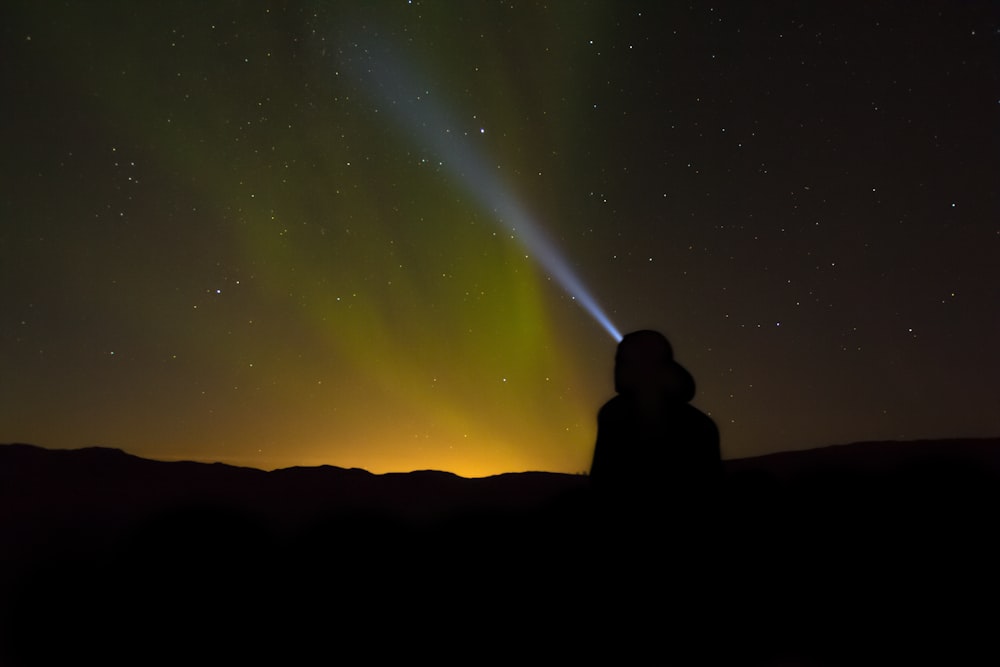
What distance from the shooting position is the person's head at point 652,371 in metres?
4.54

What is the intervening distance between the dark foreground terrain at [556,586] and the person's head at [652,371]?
2.46ft

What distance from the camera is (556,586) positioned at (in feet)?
17.3

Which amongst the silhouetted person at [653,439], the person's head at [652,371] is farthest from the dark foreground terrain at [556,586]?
the person's head at [652,371]

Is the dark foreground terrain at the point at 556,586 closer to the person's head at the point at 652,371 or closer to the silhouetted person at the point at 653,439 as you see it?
the silhouetted person at the point at 653,439

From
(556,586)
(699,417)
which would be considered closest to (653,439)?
(699,417)

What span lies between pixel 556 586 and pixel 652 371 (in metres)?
2.05

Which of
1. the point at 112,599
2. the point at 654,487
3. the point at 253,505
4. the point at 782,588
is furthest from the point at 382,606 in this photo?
the point at 253,505

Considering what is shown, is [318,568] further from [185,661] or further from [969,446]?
[969,446]

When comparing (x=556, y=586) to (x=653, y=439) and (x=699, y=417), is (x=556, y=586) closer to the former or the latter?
(x=653, y=439)

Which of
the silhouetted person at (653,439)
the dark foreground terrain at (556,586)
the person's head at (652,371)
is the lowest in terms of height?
the dark foreground terrain at (556,586)

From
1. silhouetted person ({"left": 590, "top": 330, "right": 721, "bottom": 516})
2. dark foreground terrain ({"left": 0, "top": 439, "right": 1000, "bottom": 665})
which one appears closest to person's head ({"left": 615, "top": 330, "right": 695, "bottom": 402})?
silhouetted person ({"left": 590, "top": 330, "right": 721, "bottom": 516})

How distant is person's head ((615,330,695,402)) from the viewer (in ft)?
14.9

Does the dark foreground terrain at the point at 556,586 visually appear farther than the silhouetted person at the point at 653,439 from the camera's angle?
Yes

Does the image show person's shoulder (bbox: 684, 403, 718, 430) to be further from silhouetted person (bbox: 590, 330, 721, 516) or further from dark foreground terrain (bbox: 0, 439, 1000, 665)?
dark foreground terrain (bbox: 0, 439, 1000, 665)
